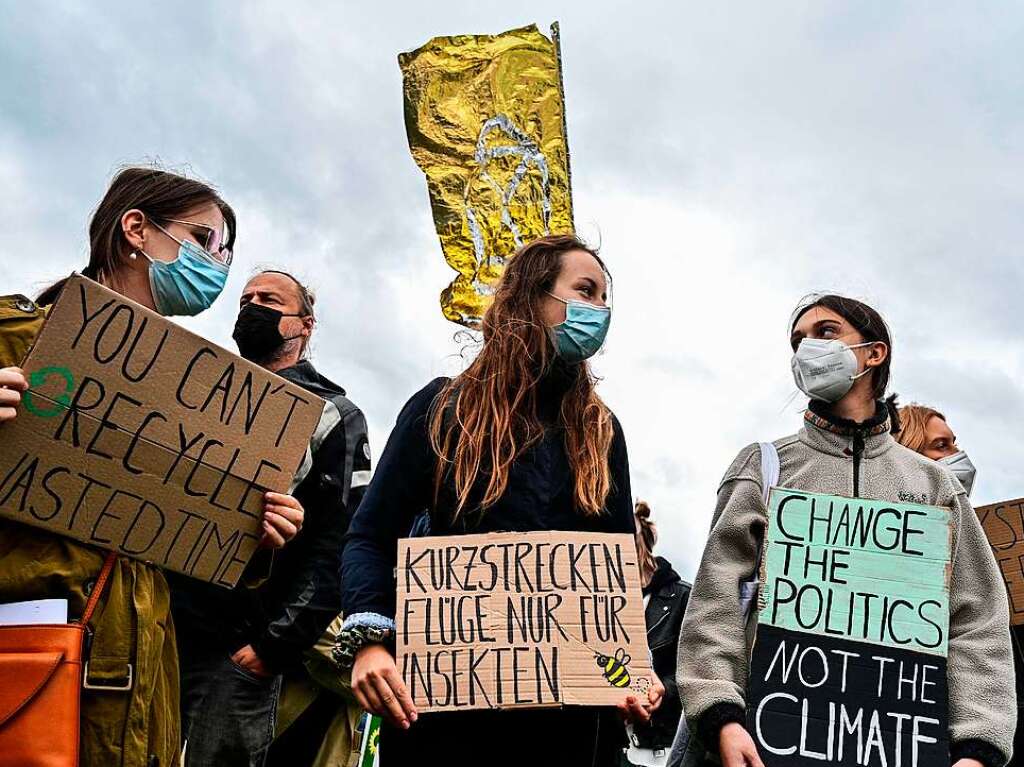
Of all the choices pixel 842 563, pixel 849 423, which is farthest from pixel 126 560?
pixel 849 423

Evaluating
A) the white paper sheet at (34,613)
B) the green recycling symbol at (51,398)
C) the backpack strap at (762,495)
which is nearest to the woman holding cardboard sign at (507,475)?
the backpack strap at (762,495)

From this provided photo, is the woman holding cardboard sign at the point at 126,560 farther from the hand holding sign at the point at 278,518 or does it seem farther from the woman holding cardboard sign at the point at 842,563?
the woman holding cardboard sign at the point at 842,563

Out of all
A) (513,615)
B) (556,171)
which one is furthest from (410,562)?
(556,171)

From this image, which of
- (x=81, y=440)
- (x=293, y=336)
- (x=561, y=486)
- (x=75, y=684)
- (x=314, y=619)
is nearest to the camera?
(x=75, y=684)

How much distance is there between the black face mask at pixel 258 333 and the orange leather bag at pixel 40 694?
95.5 inches

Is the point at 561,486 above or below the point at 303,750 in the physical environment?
above

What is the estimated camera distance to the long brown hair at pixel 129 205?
10.8 ft

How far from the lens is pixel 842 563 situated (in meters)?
3.50

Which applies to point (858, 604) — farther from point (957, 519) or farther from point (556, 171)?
point (556, 171)

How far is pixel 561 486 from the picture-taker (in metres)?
3.40

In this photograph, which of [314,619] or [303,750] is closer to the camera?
[314,619]

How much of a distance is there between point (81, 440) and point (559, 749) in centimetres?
153

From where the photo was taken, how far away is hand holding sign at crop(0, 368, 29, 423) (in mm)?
2670

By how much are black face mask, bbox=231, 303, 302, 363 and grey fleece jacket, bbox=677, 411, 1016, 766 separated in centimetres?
221
